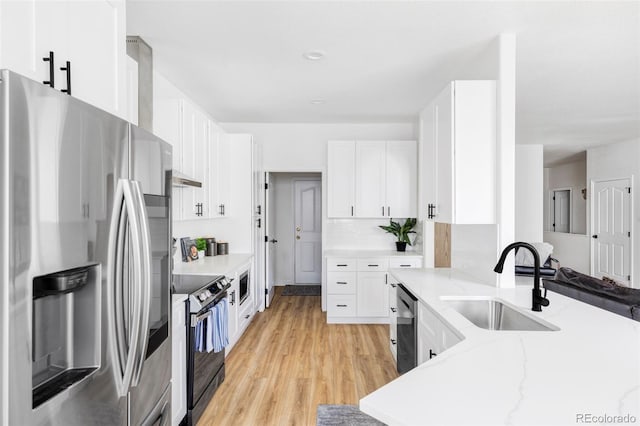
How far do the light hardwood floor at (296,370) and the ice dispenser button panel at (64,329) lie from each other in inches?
67.3

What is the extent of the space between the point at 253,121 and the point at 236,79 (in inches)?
64.2

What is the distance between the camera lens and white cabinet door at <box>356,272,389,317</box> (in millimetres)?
4406

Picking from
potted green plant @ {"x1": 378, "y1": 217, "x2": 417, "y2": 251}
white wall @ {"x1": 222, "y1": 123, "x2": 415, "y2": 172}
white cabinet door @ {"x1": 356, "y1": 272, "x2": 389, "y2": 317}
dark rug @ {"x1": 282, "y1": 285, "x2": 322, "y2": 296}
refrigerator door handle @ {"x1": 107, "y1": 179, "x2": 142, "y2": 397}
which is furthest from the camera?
dark rug @ {"x1": 282, "y1": 285, "x2": 322, "y2": 296}

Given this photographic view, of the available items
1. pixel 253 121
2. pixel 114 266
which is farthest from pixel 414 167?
pixel 114 266

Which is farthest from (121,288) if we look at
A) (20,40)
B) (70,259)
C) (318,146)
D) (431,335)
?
(318,146)

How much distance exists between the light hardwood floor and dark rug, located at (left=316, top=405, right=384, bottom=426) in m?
0.06

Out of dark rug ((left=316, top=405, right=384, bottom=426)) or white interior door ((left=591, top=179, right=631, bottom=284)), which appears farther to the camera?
white interior door ((left=591, top=179, right=631, bottom=284))

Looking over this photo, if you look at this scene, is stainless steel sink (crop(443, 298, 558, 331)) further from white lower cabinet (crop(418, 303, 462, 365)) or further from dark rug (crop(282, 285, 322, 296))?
dark rug (crop(282, 285, 322, 296))

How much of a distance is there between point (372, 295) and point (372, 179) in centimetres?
149

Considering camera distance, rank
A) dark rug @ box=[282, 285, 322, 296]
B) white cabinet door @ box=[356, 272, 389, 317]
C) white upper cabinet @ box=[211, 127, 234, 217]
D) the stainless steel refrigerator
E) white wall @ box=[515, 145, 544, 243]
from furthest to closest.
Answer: white wall @ box=[515, 145, 544, 243] → dark rug @ box=[282, 285, 322, 296] → white cabinet door @ box=[356, 272, 389, 317] → white upper cabinet @ box=[211, 127, 234, 217] → the stainless steel refrigerator

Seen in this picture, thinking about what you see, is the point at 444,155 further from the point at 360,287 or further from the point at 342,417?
the point at 360,287

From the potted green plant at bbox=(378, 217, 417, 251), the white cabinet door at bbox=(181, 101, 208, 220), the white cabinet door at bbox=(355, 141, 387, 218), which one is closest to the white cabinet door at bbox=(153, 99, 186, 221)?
the white cabinet door at bbox=(181, 101, 208, 220)

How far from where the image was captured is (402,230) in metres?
4.83

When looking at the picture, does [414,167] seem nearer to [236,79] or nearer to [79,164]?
[236,79]
